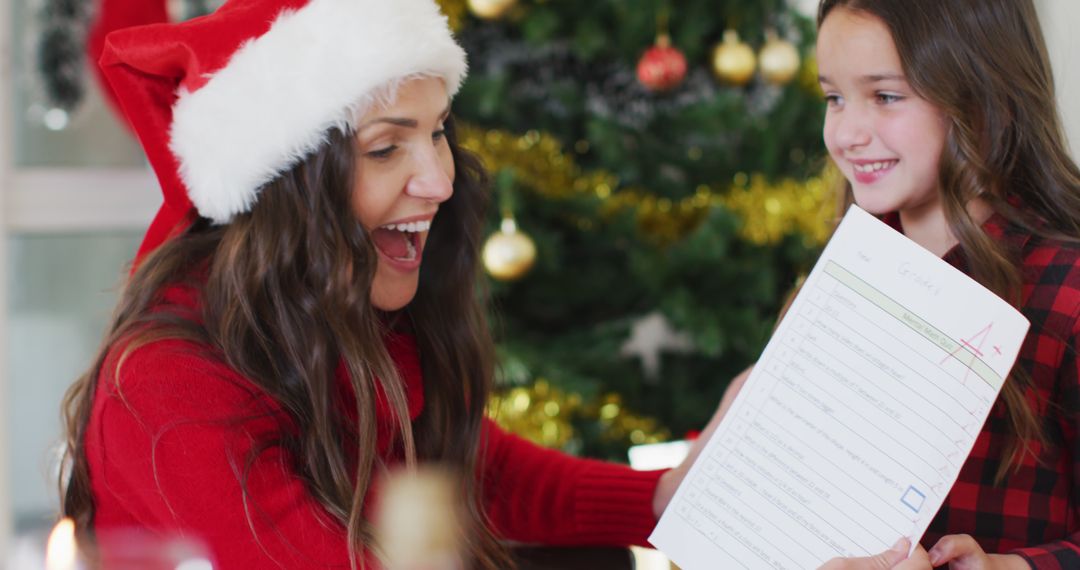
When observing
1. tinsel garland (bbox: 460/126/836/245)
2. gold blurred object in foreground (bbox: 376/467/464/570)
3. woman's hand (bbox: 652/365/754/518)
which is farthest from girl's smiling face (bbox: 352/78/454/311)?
tinsel garland (bbox: 460/126/836/245)

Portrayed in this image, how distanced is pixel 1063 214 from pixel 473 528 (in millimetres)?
662

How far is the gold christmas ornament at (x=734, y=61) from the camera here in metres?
1.74

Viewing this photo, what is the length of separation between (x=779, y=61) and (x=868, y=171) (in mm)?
727

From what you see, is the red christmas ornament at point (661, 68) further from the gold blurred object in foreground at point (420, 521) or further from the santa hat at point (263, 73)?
the gold blurred object in foreground at point (420, 521)

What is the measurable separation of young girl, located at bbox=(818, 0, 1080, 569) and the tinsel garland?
68 centimetres

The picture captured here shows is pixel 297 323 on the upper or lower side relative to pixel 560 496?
upper

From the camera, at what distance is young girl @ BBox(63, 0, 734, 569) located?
0.93 m

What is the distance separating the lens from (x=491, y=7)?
1658mm

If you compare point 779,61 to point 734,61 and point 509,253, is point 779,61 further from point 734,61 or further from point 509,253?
point 509,253

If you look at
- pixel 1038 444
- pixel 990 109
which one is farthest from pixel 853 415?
pixel 990 109

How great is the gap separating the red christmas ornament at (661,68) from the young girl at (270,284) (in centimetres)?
63

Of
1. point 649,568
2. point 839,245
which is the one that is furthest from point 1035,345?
point 649,568

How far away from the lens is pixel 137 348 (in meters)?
0.96

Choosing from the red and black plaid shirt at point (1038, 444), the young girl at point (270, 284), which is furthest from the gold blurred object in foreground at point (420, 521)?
the red and black plaid shirt at point (1038, 444)
